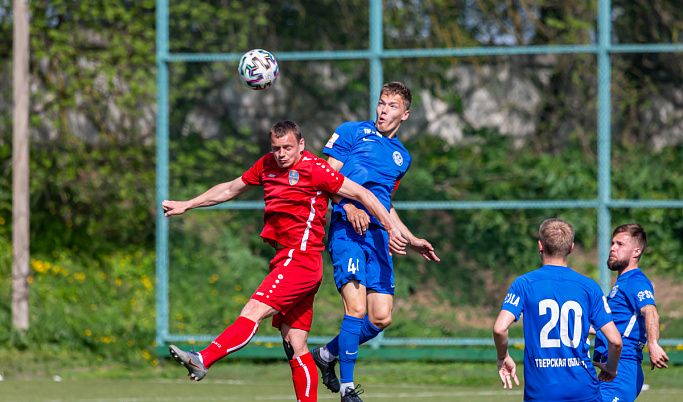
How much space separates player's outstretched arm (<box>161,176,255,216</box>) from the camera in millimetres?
5820

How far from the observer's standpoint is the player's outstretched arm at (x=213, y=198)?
5820 mm

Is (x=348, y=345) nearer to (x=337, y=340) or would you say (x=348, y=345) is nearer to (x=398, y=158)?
(x=337, y=340)

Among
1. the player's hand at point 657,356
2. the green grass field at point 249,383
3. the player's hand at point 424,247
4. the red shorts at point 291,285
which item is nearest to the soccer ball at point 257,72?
the red shorts at point 291,285

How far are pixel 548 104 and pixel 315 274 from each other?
21.8ft

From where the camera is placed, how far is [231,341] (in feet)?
17.3

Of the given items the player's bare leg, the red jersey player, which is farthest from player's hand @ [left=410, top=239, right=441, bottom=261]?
the player's bare leg

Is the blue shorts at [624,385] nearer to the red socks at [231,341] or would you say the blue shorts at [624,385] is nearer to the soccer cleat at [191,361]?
the red socks at [231,341]

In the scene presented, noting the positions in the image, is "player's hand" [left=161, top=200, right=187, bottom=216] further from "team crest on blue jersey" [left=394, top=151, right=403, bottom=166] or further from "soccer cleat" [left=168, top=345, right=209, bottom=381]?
"team crest on blue jersey" [left=394, top=151, right=403, bottom=166]

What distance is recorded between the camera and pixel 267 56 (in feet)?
20.7

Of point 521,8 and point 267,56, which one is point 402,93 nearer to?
point 267,56

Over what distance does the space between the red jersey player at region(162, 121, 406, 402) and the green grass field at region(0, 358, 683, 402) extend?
199cm

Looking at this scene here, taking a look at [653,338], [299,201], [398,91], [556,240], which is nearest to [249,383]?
[299,201]

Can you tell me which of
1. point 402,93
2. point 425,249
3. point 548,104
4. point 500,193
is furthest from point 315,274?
point 548,104

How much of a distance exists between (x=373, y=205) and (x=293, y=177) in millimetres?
536
